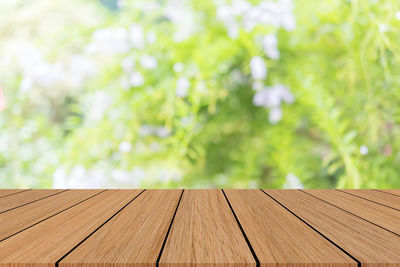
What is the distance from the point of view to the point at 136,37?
3.75ft

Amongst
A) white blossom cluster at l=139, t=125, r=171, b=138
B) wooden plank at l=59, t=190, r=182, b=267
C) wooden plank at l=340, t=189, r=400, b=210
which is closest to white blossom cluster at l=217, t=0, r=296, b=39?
white blossom cluster at l=139, t=125, r=171, b=138

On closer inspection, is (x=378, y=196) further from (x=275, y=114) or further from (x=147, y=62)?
(x=147, y=62)

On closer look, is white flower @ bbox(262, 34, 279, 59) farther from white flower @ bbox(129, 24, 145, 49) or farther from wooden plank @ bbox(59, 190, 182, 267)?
wooden plank @ bbox(59, 190, 182, 267)

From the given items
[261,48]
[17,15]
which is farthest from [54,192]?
[17,15]

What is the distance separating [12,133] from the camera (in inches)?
70.8

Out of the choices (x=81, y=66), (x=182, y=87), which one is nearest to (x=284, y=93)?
(x=182, y=87)

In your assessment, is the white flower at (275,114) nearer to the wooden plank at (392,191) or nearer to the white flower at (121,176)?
the wooden plank at (392,191)

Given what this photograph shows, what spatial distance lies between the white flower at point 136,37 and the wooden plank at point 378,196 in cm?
74

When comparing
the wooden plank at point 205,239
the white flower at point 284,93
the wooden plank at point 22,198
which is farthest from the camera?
the white flower at point 284,93

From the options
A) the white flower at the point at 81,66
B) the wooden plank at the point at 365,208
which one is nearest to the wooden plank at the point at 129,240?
the wooden plank at the point at 365,208

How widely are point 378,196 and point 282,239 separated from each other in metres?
0.46

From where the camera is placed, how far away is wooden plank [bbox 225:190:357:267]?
419 millimetres

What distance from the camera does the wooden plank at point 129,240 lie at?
0.42 metres

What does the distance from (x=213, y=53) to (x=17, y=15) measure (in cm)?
152
